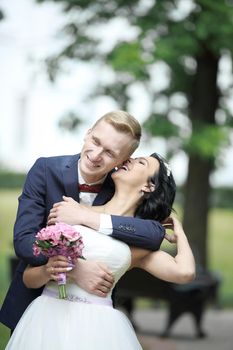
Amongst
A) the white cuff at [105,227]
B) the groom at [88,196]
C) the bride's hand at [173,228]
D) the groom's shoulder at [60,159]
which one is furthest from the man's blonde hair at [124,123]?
the bride's hand at [173,228]

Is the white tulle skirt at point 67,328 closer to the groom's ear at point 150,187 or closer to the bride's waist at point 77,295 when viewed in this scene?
the bride's waist at point 77,295

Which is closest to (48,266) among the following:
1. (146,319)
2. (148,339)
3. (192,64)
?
(148,339)

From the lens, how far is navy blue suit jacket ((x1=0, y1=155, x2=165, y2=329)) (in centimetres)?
391

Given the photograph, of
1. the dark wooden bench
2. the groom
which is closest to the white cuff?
the groom

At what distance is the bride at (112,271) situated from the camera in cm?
387

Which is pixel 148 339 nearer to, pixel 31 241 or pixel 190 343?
pixel 190 343

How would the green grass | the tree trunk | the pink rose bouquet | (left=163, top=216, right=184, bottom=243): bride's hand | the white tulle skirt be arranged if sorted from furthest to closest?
the green grass
the tree trunk
(left=163, top=216, right=184, bottom=243): bride's hand
the white tulle skirt
the pink rose bouquet

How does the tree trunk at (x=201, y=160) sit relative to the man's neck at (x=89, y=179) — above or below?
below

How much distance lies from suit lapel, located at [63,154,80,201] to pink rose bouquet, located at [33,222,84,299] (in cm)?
31

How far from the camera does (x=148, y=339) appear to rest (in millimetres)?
11688

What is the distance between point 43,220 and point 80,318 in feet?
1.48

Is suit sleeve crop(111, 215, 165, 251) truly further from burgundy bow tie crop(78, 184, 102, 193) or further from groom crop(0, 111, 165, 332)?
burgundy bow tie crop(78, 184, 102, 193)

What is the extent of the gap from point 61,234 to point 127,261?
0.42m

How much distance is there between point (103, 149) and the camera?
3912 mm
